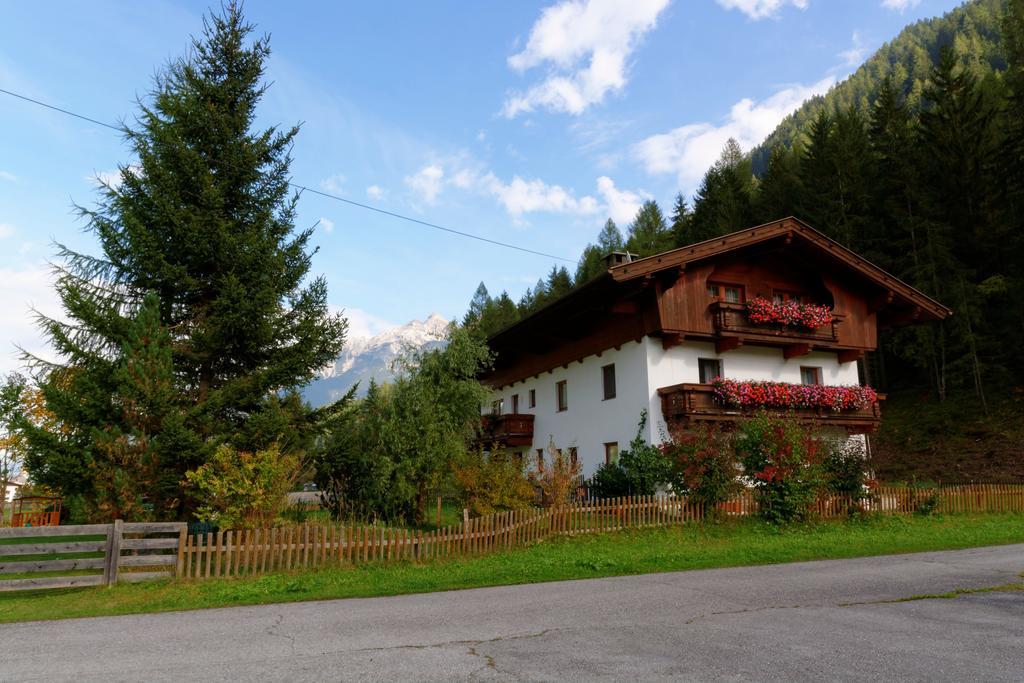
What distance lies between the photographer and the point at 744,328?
23.2m

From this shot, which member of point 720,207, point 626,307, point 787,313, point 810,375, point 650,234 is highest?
point 650,234

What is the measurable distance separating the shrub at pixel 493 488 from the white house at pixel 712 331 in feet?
19.4

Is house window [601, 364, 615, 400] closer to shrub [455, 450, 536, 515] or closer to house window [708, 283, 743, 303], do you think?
house window [708, 283, 743, 303]

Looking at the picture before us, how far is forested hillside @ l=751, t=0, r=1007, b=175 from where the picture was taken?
10875cm

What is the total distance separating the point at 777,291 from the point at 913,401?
21643mm

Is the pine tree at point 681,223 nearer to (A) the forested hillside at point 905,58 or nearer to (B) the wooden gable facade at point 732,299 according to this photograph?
(B) the wooden gable facade at point 732,299

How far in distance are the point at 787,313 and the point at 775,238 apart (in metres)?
2.85

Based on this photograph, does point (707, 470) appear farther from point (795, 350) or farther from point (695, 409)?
point (795, 350)

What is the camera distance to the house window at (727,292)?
2425 cm

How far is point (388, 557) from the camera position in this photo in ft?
44.2

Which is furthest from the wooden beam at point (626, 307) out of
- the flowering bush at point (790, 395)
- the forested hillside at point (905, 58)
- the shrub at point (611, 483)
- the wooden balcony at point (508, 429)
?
the forested hillside at point (905, 58)

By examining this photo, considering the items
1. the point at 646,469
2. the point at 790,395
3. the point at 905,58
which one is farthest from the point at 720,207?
the point at 905,58

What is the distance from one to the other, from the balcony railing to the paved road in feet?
41.1

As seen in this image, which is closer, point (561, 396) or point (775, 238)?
point (775, 238)
